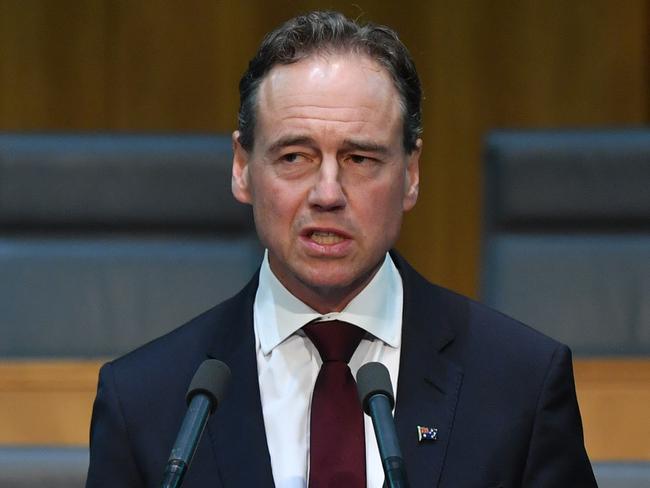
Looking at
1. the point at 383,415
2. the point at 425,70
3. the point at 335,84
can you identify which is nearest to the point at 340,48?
the point at 335,84

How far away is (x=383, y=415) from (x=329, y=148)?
0.42 m

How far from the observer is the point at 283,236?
1.43m

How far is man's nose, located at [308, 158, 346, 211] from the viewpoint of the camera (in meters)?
1.38

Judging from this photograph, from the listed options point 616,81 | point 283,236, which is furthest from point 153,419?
point 616,81

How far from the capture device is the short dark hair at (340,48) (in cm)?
146

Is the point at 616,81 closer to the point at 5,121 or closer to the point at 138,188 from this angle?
the point at 138,188

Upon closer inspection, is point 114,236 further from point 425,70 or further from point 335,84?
point 335,84

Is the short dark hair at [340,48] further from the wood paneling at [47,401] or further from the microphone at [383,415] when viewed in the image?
the wood paneling at [47,401]

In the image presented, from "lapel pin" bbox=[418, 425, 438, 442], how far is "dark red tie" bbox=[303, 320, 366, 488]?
6cm

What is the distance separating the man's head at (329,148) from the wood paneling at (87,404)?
0.56 metres

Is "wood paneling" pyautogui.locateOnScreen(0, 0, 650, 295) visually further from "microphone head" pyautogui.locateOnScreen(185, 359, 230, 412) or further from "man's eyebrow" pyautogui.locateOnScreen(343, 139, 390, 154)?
"microphone head" pyautogui.locateOnScreen(185, 359, 230, 412)

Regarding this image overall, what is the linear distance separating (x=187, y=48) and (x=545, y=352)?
172cm

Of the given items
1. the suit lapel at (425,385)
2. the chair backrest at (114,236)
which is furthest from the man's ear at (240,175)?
the chair backrest at (114,236)

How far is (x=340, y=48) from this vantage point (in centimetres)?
146
